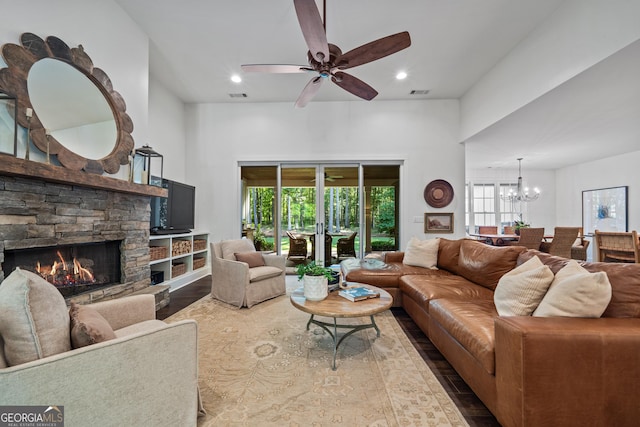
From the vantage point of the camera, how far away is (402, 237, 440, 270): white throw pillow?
3492 mm

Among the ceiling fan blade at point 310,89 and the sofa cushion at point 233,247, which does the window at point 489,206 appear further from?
the sofa cushion at point 233,247

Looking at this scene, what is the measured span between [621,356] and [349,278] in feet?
7.59

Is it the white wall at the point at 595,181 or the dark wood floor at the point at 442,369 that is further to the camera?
the white wall at the point at 595,181

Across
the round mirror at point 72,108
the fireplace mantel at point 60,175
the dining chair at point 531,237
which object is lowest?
the dining chair at point 531,237

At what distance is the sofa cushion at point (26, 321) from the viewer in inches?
37.8

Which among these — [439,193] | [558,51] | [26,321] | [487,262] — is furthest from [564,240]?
[26,321]

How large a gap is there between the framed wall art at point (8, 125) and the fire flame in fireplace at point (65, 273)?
1.03 m

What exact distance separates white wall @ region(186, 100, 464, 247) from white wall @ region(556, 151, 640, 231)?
464cm

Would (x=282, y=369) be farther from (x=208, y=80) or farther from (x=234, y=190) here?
(x=208, y=80)

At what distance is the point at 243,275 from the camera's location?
315cm

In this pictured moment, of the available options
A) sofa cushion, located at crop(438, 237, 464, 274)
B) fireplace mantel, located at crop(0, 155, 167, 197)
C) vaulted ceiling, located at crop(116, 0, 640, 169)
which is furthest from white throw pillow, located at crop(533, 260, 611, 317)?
fireplace mantel, located at crop(0, 155, 167, 197)

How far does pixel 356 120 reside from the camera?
492 centimetres

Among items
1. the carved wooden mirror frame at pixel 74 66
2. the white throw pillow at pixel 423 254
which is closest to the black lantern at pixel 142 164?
the carved wooden mirror frame at pixel 74 66

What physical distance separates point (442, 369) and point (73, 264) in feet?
11.5
